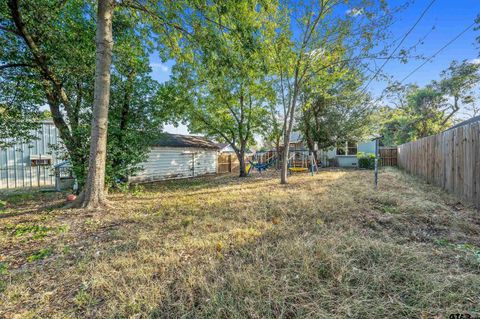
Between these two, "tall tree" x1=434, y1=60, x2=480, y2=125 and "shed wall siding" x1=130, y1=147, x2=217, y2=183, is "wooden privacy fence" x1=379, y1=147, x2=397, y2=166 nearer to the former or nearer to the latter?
"tall tree" x1=434, y1=60, x2=480, y2=125

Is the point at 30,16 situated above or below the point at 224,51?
above

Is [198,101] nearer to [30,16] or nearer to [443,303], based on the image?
[30,16]

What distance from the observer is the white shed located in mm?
11797

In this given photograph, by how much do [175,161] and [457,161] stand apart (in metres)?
13.3

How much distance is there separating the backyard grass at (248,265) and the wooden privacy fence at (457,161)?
737mm

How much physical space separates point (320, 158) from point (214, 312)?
19.7m

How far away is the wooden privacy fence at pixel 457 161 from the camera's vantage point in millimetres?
4195

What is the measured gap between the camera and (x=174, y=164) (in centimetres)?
1339

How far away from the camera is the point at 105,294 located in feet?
6.09

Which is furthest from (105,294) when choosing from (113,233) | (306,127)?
(306,127)

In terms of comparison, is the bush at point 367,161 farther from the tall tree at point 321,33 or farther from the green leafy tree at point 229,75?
the tall tree at point 321,33

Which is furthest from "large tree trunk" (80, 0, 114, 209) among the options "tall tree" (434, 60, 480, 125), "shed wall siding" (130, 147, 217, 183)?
"tall tree" (434, 60, 480, 125)

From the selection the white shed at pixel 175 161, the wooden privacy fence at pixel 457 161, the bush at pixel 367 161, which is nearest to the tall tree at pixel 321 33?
the wooden privacy fence at pixel 457 161

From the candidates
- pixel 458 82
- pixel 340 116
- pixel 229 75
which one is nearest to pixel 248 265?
pixel 229 75
